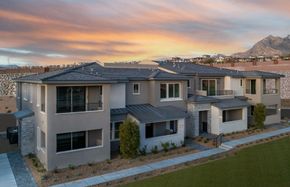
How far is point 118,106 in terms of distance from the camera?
835 inches

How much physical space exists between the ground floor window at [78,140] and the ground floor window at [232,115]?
14.3 meters

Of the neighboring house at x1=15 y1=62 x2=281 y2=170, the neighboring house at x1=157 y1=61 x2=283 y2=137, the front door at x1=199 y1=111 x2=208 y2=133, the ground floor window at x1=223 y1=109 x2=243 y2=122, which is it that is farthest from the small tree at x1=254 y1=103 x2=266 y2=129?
the front door at x1=199 y1=111 x2=208 y2=133

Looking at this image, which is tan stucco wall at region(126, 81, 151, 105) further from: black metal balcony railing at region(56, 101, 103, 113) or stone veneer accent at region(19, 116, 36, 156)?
stone veneer accent at region(19, 116, 36, 156)

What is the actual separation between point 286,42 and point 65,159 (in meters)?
131

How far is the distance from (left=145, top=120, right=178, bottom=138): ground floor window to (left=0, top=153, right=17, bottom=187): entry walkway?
9.91 metres

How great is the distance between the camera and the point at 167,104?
2391 centimetres

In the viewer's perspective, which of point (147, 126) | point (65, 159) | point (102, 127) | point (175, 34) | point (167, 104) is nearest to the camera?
point (65, 159)

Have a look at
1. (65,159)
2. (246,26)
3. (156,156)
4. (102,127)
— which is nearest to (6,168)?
(65,159)

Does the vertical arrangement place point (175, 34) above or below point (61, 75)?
above

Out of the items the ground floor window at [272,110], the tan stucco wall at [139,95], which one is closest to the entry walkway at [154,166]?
the tan stucco wall at [139,95]

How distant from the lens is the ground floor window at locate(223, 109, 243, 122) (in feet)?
91.1

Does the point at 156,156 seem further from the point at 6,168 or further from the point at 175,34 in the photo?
the point at 175,34

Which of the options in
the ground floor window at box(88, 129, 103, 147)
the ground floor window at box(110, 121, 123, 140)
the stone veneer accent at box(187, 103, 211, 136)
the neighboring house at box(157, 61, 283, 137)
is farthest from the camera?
the neighboring house at box(157, 61, 283, 137)

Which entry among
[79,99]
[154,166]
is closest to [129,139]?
[154,166]
